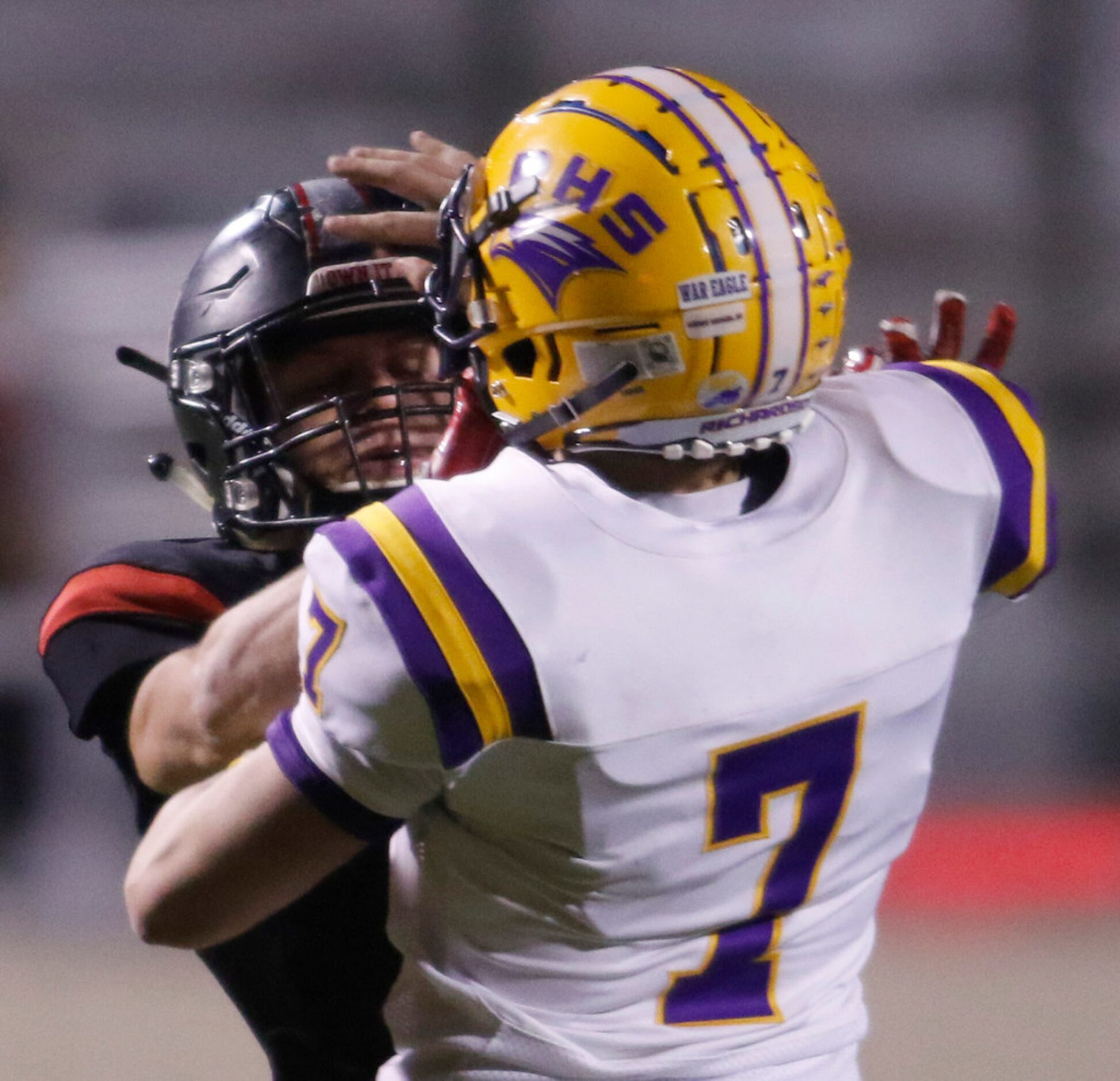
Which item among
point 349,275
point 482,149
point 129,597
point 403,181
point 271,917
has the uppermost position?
point 403,181

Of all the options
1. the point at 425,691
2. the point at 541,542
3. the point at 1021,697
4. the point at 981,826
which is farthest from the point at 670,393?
the point at 1021,697

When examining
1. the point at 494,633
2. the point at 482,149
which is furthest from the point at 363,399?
the point at 482,149

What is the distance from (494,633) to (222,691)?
35 centimetres

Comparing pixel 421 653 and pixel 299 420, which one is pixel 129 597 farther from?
pixel 421 653

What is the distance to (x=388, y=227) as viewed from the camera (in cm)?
133

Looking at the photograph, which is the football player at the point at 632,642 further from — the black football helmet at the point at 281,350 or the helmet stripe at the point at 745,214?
the black football helmet at the point at 281,350

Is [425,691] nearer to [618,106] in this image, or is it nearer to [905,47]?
[618,106]

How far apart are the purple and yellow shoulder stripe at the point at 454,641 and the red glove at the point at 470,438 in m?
0.21

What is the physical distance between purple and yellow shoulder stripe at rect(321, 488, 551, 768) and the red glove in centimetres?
21

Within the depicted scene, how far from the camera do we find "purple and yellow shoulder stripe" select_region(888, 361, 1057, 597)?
1.10m

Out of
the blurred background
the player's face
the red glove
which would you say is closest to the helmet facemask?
the player's face

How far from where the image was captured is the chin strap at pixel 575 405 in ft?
3.22

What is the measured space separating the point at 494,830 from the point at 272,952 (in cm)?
54

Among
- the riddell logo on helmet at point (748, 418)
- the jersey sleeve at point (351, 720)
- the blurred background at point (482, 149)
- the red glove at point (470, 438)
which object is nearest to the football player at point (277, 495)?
the red glove at point (470, 438)
